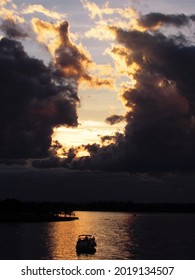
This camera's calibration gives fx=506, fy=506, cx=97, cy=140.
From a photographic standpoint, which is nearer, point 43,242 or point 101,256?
point 101,256
